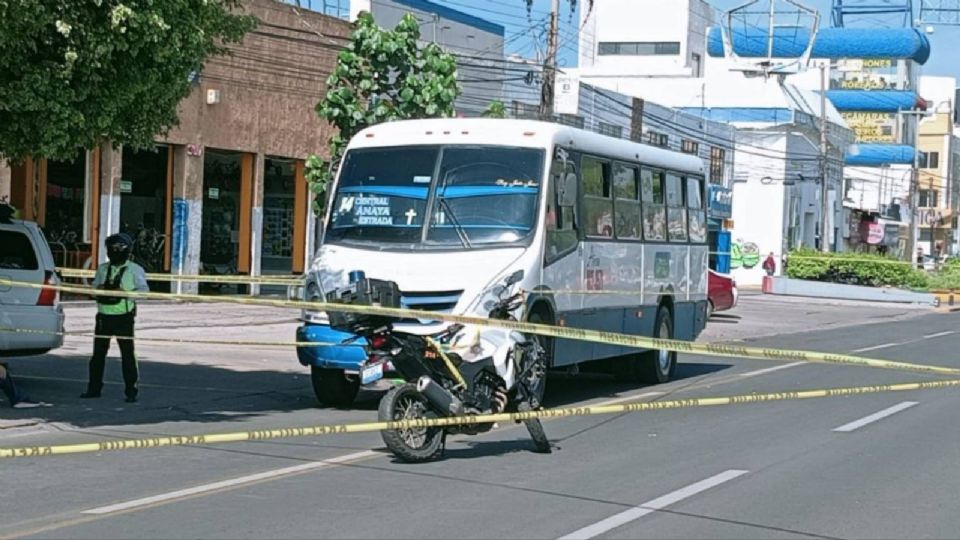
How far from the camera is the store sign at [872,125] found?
86438 mm

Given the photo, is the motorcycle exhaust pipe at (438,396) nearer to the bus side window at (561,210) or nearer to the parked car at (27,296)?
the bus side window at (561,210)

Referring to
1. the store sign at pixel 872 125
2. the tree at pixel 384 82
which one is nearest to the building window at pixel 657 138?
the tree at pixel 384 82

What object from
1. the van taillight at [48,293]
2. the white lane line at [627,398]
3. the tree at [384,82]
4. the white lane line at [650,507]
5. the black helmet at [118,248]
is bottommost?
the white lane line at [627,398]

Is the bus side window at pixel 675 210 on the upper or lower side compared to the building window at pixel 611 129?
lower

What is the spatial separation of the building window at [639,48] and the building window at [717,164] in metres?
28.0

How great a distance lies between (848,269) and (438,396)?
148 ft

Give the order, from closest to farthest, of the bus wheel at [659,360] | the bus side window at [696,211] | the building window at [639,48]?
1. the bus wheel at [659,360]
2. the bus side window at [696,211]
3. the building window at [639,48]

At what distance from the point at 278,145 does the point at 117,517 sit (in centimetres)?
2257

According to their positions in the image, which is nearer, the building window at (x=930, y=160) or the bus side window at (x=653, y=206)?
the bus side window at (x=653, y=206)

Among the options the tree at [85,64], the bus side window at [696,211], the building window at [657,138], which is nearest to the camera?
the tree at [85,64]

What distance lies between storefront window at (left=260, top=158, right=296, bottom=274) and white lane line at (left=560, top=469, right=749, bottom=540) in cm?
2185

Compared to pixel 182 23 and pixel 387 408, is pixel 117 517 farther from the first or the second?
pixel 182 23

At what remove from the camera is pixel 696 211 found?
19.9m

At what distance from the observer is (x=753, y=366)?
21188 mm
